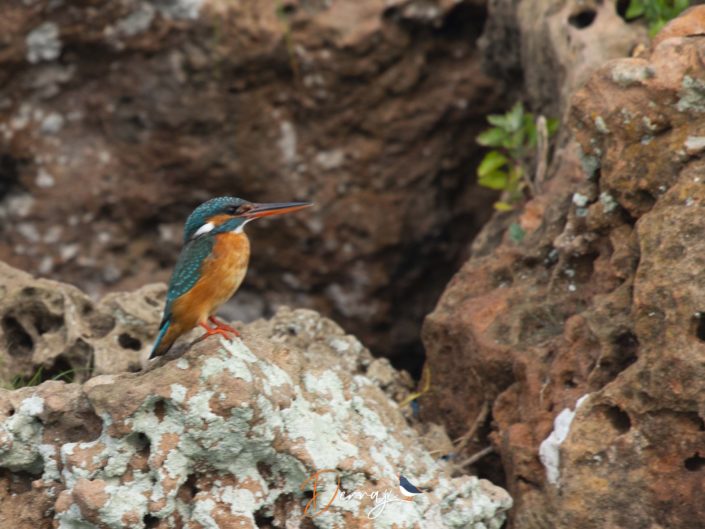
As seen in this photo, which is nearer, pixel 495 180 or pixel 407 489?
pixel 407 489

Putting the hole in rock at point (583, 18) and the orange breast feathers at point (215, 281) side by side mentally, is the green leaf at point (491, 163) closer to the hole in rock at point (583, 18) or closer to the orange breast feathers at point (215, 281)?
the hole in rock at point (583, 18)

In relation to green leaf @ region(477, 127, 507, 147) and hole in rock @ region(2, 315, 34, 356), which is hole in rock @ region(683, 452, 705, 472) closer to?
green leaf @ region(477, 127, 507, 147)

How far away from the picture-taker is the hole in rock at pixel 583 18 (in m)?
6.07

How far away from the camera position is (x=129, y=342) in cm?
533

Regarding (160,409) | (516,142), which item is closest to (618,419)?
(160,409)

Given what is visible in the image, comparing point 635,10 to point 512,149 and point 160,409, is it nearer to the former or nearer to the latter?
point 512,149

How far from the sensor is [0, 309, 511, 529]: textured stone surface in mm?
3990

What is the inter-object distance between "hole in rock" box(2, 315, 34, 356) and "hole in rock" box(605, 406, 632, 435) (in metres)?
2.46

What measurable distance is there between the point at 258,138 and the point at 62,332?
316 centimetres

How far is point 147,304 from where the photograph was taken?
5414 millimetres

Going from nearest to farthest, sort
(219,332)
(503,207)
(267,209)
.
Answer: (219,332), (267,209), (503,207)

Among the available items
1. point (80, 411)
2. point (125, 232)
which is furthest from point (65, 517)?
point (125, 232)

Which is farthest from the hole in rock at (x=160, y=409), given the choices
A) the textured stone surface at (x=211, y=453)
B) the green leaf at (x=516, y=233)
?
the green leaf at (x=516, y=233)

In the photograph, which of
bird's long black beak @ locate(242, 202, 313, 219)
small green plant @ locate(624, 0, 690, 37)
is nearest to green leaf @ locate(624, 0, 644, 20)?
small green plant @ locate(624, 0, 690, 37)
